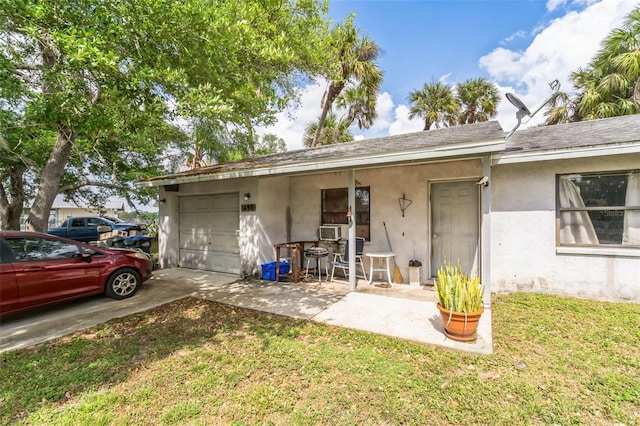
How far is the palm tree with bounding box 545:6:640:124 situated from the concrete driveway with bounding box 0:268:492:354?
10.1 m

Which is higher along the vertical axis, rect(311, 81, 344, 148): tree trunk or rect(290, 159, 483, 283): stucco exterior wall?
rect(311, 81, 344, 148): tree trunk

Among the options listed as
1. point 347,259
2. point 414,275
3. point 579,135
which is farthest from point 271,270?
point 579,135

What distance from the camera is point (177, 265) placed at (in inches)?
330

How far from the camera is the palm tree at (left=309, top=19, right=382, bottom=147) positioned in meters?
12.0

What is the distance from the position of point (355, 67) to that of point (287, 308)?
11637 mm

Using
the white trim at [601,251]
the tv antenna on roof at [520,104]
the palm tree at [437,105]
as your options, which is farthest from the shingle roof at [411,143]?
the palm tree at [437,105]

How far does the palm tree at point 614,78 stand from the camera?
855cm

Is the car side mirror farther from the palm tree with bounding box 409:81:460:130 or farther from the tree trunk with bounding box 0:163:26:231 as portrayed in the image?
the palm tree with bounding box 409:81:460:130

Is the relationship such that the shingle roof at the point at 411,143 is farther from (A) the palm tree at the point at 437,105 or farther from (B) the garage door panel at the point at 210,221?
(A) the palm tree at the point at 437,105

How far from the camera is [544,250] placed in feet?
16.8

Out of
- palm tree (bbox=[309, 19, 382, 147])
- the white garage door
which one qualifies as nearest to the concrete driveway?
the white garage door

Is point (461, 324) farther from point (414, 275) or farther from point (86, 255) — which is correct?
point (86, 255)

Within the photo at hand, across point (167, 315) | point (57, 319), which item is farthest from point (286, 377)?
point (57, 319)

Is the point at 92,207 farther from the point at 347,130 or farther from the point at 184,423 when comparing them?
the point at 184,423
